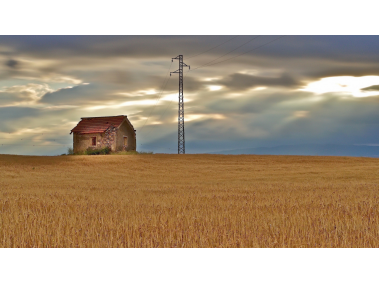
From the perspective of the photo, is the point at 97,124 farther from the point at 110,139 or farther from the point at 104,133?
the point at 110,139

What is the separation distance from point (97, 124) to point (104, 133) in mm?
2754

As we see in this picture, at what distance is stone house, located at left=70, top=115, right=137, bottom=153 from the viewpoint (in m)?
51.1

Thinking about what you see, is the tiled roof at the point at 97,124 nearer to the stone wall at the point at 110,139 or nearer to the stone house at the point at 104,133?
the stone house at the point at 104,133

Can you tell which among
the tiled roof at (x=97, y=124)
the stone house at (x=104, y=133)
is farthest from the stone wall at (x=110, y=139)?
the tiled roof at (x=97, y=124)

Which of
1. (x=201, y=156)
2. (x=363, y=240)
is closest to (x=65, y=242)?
(x=363, y=240)

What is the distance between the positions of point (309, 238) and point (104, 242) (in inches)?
167

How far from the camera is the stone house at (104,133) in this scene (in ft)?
168

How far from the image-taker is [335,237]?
7.44 metres

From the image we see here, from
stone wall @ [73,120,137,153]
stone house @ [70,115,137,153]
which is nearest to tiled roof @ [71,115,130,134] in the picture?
stone house @ [70,115,137,153]

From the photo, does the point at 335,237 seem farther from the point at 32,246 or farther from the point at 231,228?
the point at 32,246

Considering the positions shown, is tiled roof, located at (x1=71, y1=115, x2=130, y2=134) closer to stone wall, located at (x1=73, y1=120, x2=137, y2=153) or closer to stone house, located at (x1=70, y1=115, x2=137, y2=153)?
stone house, located at (x1=70, y1=115, x2=137, y2=153)

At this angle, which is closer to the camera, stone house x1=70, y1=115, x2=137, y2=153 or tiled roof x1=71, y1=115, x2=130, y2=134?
stone house x1=70, y1=115, x2=137, y2=153

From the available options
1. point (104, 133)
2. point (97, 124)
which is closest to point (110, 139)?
point (104, 133)

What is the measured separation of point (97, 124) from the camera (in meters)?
53.2
